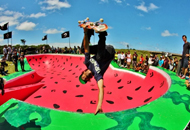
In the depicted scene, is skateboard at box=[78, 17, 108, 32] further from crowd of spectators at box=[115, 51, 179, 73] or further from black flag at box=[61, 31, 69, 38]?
black flag at box=[61, 31, 69, 38]

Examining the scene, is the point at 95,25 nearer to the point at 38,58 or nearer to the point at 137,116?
the point at 137,116

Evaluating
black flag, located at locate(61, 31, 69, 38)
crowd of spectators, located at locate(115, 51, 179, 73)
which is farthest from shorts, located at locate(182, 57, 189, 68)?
black flag, located at locate(61, 31, 69, 38)

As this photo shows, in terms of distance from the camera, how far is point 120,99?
248 inches

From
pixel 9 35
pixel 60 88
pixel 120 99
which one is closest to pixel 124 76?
pixel 120 99

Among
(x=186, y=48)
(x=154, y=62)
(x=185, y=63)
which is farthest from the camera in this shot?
(x=154, y=62)

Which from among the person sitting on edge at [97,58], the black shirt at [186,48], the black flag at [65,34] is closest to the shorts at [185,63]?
the black shirt at [186,48]

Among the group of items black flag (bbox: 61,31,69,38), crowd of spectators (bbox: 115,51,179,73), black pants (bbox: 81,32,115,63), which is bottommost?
crowd of spectators (bbox: 115,51,179,73)

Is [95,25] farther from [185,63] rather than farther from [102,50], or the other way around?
[185,63]

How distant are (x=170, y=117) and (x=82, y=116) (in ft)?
5.30

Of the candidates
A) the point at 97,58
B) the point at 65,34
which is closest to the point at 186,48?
the point at 97,58

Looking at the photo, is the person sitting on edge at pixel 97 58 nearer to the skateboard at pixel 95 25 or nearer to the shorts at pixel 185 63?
the skateboard at pixel 95 25

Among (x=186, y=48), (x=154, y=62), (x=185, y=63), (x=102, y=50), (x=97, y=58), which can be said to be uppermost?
(x=186, y=48)

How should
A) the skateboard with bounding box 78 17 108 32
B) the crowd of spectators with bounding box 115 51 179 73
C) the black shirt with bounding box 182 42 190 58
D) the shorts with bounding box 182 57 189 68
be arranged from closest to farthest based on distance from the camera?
1. the skateboard with bounding box 78 17 108 32
2. the black shirt with bounding box 182 42 190 58
3. the shorts with bounding box 182 57 189 68
4. the crowd of spectators with bounding box 115 51 179 73

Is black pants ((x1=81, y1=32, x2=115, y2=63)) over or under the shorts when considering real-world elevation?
over
